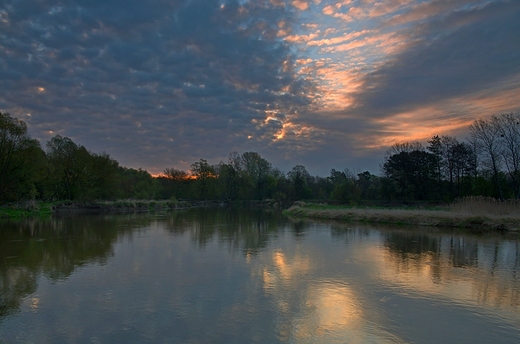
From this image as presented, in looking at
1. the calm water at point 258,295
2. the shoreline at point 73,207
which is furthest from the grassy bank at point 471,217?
the shoreline at point 73,207

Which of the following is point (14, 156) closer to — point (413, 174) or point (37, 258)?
point (37, 258)

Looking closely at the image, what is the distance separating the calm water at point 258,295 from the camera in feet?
16.9

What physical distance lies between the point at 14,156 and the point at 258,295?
3267 cm

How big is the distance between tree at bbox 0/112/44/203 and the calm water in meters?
22.0

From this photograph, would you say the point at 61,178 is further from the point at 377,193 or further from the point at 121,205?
the point at 377,193

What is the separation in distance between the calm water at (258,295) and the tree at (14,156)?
72.2ft

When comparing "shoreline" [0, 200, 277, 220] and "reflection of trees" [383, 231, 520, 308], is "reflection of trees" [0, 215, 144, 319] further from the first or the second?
"shoreline" [0, 200, 277, 220]

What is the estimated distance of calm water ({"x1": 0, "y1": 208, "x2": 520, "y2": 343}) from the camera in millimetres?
5148

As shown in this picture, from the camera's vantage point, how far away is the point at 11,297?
6832 millimetres

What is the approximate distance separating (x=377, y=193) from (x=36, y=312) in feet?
167

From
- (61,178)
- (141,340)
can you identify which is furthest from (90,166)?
(141,340)

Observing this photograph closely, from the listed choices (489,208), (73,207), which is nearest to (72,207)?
(73,207)

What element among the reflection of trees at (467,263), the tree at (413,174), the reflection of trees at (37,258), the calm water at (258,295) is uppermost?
the tree at (413,174)

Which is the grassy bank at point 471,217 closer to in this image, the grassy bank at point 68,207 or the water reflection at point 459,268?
the water reflection at point 459,268
